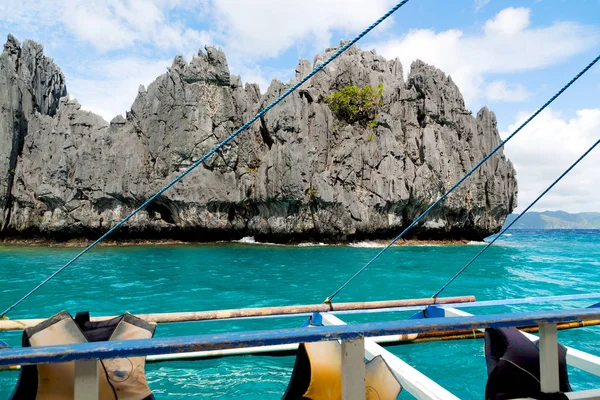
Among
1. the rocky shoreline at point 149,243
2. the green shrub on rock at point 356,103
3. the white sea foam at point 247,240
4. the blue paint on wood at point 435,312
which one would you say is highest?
the green shrub on rock at point 356,103

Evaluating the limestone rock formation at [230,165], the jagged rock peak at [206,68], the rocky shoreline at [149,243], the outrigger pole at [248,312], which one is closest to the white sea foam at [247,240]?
the rocky shoreline at [149,243]

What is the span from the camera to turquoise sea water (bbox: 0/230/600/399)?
5.15 m

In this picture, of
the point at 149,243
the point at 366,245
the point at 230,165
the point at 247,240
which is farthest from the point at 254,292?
the point at 149,243

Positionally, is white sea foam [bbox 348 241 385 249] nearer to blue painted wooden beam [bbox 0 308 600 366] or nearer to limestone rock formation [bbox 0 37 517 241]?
limestone rock formation [bbox 0 37 517 241]

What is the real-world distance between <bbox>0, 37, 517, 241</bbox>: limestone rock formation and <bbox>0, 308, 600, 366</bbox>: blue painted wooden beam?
113 feet

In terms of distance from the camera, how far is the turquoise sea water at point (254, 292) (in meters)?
5.15

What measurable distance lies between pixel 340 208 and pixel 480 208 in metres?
18.3

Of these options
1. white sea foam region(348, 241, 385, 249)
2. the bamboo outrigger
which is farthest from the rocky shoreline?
the bamboo outrigger

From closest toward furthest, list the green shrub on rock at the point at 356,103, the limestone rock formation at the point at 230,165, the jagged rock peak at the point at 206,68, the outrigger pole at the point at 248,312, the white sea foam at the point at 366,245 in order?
the outrigger pole at the point at 248,312
the white sea foam at the point at 366,245
the limestone rock formation at the point at 230,165
the jagged rock peak at the point at 206,68
the green shrub on rock at the point at 356,103

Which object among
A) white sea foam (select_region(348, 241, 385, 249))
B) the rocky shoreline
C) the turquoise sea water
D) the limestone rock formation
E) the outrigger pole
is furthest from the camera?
the limestone rock formation

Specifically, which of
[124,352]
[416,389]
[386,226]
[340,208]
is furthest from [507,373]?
[386,226]

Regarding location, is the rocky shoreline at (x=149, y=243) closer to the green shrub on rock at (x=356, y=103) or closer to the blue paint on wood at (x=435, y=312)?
the green shrub on rock at (x=356, y=103)

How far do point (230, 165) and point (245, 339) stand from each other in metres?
39.4

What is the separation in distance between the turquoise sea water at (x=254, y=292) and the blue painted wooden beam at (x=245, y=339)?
118 inches
